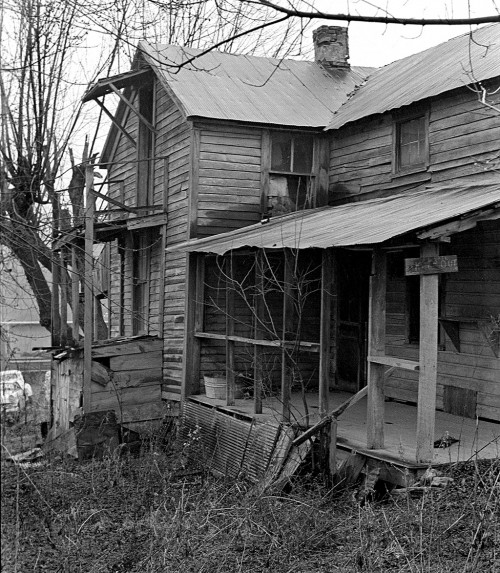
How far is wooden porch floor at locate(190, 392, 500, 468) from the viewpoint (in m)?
8.62

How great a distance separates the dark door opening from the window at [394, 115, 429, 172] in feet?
6.38

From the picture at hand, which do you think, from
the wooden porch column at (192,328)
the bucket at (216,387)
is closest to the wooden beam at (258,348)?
the bucket at (216,387)

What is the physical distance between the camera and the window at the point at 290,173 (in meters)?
14.5

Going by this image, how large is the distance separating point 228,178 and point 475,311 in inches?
203

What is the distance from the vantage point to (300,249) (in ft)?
34.2

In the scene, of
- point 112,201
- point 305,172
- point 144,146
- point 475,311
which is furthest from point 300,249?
point 144,146

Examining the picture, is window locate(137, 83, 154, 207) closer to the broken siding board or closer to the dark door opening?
the broken siding board

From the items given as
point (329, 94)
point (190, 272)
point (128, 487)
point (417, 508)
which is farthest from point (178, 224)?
point (417, 508)

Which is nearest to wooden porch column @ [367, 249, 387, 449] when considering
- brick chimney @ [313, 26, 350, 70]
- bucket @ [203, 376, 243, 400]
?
bucket @ [203, 376, 243, 400]

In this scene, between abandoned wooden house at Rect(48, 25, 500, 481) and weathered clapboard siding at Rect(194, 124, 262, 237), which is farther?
weathered clapboard siding at Rect(194, 124, 262, 237)

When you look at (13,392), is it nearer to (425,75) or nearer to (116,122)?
(116,122)

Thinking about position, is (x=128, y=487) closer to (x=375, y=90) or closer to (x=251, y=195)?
(x=251, y=195)

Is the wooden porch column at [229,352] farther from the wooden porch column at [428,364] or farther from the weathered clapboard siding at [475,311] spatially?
the wooden porch column at [428,364]

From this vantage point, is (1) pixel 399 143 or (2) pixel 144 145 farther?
(2) pixel 144 145
